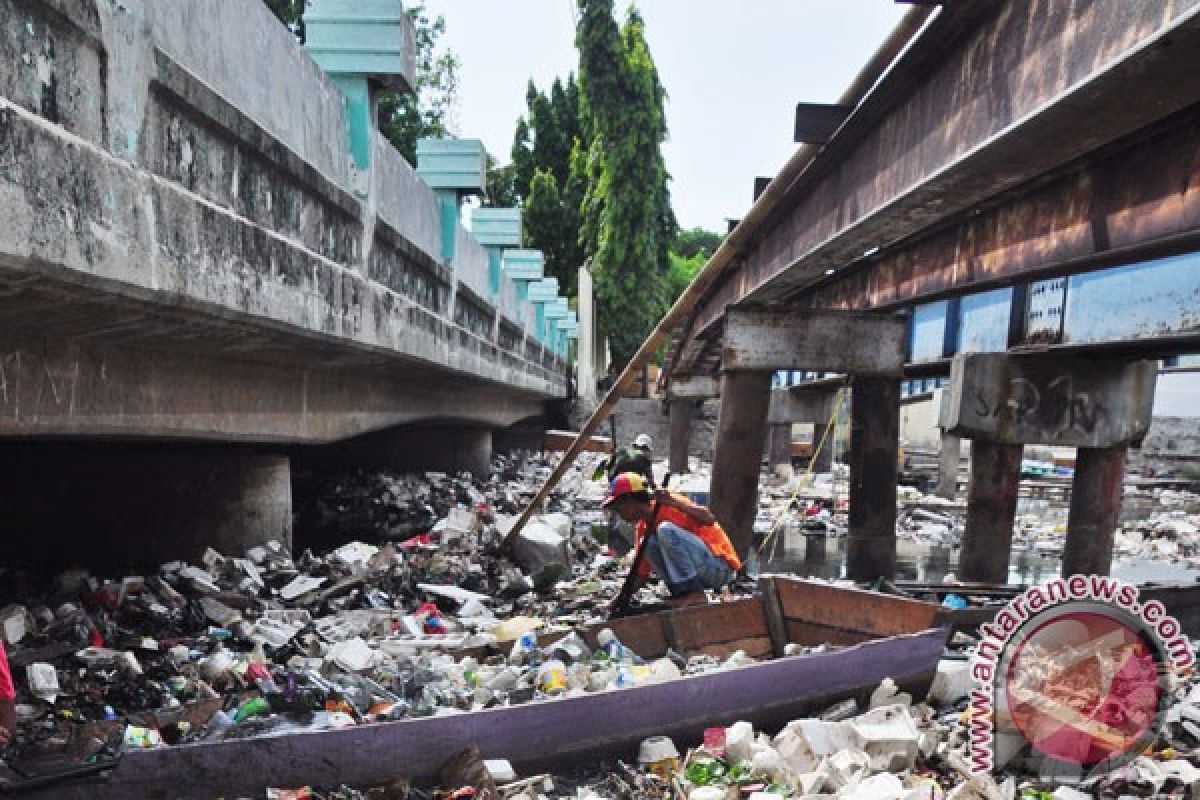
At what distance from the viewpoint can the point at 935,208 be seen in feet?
15.9

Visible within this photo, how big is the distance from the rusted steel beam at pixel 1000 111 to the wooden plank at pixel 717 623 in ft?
8.10

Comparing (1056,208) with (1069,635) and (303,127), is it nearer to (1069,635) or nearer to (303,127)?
(1069,635)

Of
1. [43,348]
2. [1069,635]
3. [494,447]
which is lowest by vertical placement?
[494,447]

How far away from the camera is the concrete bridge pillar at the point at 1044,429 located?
865 cm

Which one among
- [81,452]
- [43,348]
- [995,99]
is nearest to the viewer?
[43,348]

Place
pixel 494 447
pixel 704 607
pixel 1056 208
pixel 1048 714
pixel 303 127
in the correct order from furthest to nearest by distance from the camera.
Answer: pixel 494 447, pixel 704 607, pixel 1056 208, pixel 303 127, pixel 1048 714

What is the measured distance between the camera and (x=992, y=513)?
9055 millimetres

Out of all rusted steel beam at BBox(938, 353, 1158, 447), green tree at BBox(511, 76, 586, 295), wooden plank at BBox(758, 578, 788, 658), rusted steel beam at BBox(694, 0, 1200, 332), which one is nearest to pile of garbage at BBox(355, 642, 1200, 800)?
wooden plank at BBox(758, 578, 788, 658)

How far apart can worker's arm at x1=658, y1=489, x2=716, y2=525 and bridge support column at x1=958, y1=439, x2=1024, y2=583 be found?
3886mm

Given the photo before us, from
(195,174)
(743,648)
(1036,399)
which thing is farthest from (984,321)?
(195,174)

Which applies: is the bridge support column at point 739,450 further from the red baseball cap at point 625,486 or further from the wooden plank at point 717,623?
the red baseball cap at point 625,486

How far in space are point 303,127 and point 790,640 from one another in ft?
14.1

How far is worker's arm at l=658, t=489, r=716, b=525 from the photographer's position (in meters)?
6.31

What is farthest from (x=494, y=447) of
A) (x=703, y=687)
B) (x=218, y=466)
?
(x=703, y=687)
